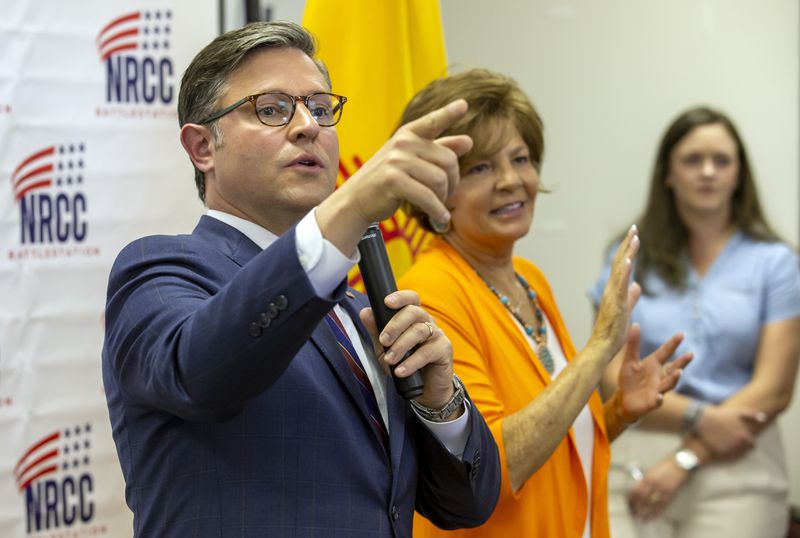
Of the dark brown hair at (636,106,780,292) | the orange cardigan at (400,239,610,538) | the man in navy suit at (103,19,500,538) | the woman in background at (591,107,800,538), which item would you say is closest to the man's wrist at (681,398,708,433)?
the woman in background at (591,107,800,538)

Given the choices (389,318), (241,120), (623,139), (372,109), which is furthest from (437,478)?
(623,139)

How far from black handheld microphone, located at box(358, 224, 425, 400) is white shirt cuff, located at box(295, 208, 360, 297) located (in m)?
0.21

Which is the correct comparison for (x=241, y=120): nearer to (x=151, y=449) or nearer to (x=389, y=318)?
(x=389, y=318)

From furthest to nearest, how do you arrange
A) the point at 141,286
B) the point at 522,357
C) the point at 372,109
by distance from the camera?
the point at 372,109, the point at 522,357, the point at 141,286

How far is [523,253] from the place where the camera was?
145 inches

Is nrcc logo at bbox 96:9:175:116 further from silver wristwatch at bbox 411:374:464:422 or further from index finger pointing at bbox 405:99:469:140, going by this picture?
index finger pointing at bbox 405:99:469:140

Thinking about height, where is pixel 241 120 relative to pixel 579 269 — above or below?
below

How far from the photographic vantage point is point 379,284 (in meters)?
1.20

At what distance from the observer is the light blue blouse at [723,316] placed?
9.59ft

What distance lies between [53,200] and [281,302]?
1.56 metres

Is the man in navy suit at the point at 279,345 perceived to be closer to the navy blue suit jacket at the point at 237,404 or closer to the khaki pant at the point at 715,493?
the navy blue suit jacket at the point at 237,404

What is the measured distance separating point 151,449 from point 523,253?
2665 millimetres

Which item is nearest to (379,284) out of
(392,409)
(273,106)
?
(392,409)

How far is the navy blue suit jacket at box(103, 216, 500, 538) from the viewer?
0.97m
